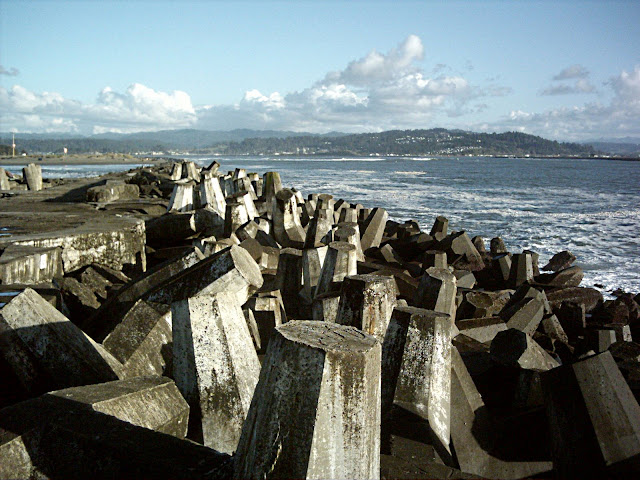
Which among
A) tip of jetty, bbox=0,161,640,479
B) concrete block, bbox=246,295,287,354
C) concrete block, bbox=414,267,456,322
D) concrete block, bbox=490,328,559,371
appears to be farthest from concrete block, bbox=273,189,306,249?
concrete block, bbox=490,328,559,371

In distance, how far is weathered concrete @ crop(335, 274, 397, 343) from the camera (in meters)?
3.01

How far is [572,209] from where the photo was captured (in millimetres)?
23141

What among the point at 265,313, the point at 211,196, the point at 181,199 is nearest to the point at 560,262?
the point at 211,196

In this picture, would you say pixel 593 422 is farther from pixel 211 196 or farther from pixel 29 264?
pixel 211 196

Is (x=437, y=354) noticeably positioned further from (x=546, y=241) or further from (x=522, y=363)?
(x=546, y=241)

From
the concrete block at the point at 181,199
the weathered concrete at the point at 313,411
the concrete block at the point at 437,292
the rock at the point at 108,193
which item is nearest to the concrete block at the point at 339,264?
the concrete block at the point at 437,292

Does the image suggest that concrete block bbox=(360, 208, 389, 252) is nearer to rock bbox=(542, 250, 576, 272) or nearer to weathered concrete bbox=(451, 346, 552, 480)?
rock bbox=(542, 250, 576, 272)

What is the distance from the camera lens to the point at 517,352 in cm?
343

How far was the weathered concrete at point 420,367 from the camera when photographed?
A: 2.61 m

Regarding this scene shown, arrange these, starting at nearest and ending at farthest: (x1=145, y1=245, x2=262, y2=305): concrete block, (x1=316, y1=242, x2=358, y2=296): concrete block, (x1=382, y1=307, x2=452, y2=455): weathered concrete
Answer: (x1=382, y1=307, x2=452, y2=455): weathered concrete
(x1=145, y1=245, x2=262, y2=305): concrete block
(x1=316, y1=242, x2=358, y2=296): concrete block

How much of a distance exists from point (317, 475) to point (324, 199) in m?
8.94

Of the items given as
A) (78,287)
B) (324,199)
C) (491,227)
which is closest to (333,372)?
(78,287)

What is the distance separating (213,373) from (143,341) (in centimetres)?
71

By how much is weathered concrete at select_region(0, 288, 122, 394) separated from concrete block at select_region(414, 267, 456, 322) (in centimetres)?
243
